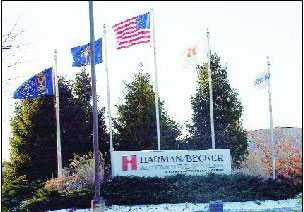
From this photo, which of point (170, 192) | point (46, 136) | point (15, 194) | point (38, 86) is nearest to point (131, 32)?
point (38, 86)

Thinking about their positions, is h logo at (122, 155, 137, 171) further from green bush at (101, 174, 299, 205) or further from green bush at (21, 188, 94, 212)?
green bush at (21, 188, 94, 212)

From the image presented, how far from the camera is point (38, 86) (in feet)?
78.9

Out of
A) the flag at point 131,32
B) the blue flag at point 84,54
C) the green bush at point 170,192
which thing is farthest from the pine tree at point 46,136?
the flag at point 131,32

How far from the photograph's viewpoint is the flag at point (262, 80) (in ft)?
77.6

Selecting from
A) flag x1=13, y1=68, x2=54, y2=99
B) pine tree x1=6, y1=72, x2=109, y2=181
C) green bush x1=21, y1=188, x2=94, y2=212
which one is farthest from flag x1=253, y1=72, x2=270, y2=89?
pine tree x1=6, y1=72, x2=109, y2=181

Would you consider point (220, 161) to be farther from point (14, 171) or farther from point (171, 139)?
point (14, 171)

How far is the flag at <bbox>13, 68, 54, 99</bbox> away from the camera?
77.6 feet

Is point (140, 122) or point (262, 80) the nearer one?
point (262, 80)

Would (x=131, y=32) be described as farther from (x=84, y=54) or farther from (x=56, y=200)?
(x=56, y=200)

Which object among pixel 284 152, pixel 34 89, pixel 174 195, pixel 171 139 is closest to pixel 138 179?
pixel 174 195

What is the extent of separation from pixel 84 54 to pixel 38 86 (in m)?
2.52

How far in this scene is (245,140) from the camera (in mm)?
31219

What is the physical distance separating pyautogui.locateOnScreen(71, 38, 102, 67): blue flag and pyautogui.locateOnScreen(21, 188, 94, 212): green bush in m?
6.37

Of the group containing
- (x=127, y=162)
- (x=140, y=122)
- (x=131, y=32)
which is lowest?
(x=127, y=162)
